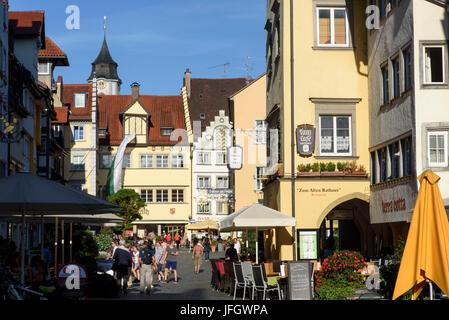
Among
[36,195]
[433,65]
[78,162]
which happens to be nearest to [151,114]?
[78,162]

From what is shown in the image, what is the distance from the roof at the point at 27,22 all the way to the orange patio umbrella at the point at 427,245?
35574 mm

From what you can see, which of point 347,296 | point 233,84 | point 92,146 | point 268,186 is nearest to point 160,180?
point 92,146

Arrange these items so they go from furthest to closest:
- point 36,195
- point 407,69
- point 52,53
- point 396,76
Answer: point 52,53 → point 396,76 → point 407,69 → point 36,195

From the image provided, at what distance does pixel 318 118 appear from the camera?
3005 cm

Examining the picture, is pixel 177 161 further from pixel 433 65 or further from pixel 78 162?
pixel 433 65

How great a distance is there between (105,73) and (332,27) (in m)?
110

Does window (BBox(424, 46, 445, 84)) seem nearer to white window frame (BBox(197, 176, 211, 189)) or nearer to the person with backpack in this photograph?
the person with backpack

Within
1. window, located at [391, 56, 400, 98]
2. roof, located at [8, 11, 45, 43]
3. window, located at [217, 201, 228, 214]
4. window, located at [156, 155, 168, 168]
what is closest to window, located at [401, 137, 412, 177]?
window, located at [391, 56, 400, 98]

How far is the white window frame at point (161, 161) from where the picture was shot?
82.2 meters

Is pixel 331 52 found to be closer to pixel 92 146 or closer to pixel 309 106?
pixel 309 106

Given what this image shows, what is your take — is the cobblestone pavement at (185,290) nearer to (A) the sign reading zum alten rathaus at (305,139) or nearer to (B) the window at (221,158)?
(A) the sign reading zum alten rathaus at (305,139)

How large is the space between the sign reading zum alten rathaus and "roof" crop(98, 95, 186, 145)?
5364 cm

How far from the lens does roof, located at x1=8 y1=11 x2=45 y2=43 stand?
45.7 metres
